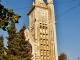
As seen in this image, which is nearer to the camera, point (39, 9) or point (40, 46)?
point (40, 46)

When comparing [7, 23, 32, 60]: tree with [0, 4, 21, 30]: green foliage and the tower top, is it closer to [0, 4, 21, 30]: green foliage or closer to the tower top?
[0, 4, 21, 30]: green foliage

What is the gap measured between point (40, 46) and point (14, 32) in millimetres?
17031

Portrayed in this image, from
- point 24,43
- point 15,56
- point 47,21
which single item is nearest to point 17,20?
point 15,56

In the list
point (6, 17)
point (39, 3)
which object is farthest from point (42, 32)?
point (6, 17)

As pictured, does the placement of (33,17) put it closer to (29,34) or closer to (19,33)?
(29,34)

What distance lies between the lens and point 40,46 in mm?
38938

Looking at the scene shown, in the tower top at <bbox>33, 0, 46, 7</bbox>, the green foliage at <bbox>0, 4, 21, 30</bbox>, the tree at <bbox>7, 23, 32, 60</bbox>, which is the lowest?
the tree at <bbox>7, 23, 32, 60</bbox>

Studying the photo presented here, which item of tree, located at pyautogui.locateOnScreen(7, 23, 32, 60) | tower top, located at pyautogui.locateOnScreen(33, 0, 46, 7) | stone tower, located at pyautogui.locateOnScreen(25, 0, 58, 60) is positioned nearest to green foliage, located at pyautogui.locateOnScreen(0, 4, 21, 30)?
tree, located at pyautogui.locateOnScreen(7, 23, 32, 60)

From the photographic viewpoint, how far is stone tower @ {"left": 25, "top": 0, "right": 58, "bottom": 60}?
38500mm

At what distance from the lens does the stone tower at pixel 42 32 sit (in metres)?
38.5

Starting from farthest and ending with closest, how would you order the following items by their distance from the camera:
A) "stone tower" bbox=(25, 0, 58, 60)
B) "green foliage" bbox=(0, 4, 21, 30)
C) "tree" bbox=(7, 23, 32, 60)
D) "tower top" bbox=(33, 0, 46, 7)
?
"tower top" bbox=(33, 0, 46, 7)
"stone tower" bbox=(25, 0, 58, 60)
"tree" bbox=(7, 23, 32, 60)
"green foliage" bbox=(0, 4, 21, 30)

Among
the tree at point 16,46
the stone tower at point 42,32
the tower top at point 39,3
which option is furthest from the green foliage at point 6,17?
the tower top at point 39,3

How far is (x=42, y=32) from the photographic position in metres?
40.2

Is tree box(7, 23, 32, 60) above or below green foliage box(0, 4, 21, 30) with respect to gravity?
below
